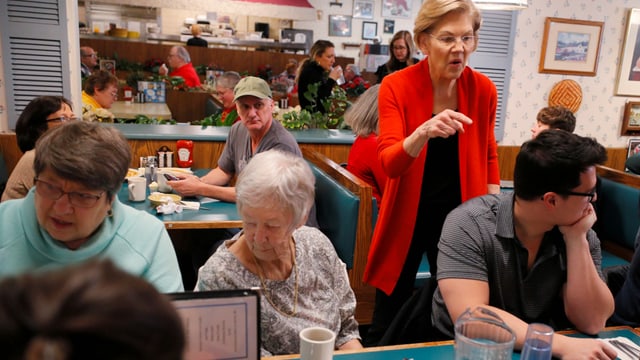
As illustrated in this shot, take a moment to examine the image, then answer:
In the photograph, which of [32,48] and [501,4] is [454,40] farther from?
[32,48]

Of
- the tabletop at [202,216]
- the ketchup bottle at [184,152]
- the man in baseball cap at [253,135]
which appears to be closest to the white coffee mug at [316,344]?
the tabletop at [202,216]

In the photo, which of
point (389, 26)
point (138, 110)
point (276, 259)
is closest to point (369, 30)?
point (389, 26)

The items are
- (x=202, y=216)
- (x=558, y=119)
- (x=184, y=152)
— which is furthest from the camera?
(x=184, y=152)

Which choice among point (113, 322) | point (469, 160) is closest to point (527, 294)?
point (469, 160)

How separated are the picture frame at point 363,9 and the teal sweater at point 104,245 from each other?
10411mm

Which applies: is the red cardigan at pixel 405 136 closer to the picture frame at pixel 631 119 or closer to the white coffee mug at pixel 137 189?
the white coffee mug at pixel 137 189

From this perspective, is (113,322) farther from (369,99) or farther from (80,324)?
(369,99)

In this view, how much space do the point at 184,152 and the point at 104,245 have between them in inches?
81.9

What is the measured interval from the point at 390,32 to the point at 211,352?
11.1 meters

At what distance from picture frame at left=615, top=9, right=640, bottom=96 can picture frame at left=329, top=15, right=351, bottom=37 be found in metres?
7.11

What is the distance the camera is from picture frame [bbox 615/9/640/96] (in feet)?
15.6

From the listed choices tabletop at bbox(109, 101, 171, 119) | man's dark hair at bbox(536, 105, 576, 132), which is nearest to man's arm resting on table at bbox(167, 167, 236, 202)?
man's dark hair at bbox(536, 105, 576, 132)

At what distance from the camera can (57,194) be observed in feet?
4.19

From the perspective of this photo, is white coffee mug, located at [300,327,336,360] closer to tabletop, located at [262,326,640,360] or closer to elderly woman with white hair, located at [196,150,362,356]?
tabletop, located at [262,326,640,360]
